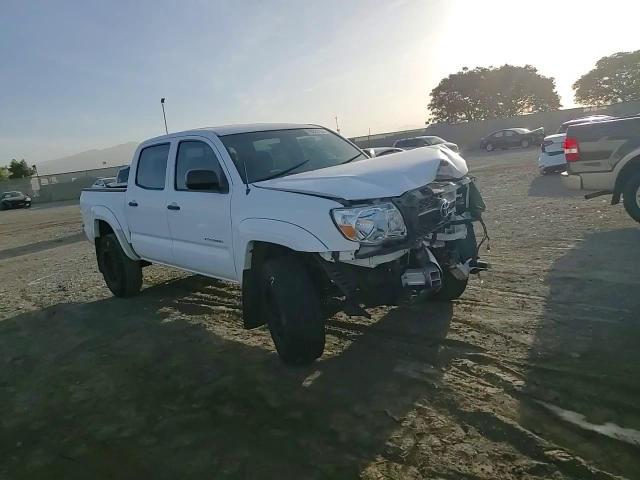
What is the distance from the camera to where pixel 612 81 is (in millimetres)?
65750

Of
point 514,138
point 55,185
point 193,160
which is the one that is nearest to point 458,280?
point 193,160

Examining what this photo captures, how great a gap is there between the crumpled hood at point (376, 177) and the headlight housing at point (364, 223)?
3.9 inches

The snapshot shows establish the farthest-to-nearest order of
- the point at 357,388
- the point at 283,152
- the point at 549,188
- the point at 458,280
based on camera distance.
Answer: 1. the point at 549,188
2. the point at 283,152
3. the point at 458,280
4. the point at 357,388

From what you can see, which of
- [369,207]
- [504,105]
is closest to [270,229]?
[369,207]

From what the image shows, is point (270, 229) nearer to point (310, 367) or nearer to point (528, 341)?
point (310, 367)

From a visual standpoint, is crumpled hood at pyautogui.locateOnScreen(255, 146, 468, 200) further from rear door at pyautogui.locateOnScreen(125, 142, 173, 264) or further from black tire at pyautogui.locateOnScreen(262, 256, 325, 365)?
rear door at pyautogui.locateOnScreen(125, 142, 173, 264)

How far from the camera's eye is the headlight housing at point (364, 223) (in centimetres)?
375

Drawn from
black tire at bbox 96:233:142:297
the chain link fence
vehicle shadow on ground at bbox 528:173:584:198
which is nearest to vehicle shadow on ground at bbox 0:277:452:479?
black tire at bbox 96:233:142:297

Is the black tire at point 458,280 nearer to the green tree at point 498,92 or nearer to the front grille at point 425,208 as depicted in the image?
the front grille at point 425,208

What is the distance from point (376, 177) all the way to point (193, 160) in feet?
7.23

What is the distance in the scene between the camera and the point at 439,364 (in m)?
4.10

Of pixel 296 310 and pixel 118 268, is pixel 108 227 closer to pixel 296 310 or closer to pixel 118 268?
pixel 118 268

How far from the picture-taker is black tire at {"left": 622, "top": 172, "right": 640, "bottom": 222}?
7.49 meters

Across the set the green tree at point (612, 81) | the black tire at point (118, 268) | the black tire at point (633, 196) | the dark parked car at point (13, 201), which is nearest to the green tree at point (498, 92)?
the green tree at point (612, 81)
